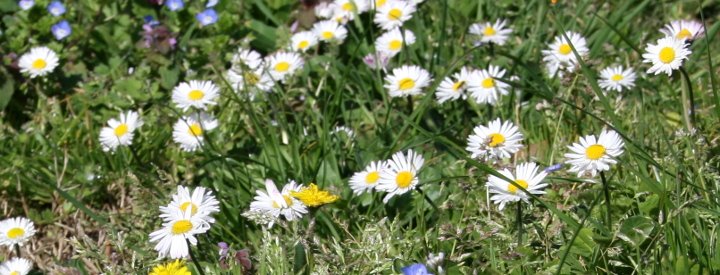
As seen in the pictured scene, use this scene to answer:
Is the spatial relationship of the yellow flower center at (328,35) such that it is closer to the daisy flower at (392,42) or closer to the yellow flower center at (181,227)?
the daisy flower at (392,42)

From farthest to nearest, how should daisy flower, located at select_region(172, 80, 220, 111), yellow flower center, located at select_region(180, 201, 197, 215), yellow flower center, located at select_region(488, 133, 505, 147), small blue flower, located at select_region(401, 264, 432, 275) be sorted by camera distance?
1. daisy flower, located at select_region(172, 80, 220, 111)
2. yellow flower center, located at select_region(488, 133, 505, 147)
3. yellow flower center, located at select_region(180, 201, 197, 215)
4. small blue flower, located at select_region(401, 264, 432, 275)

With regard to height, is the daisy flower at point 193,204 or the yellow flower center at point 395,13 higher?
the yellow flower center at point 395,13

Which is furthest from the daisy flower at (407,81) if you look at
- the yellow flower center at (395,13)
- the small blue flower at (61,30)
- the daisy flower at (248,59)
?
the small blue flower at (61,30)

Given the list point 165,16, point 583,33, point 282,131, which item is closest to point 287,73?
point 282,131

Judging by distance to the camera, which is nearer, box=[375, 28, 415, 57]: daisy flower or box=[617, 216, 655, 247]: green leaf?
box=[617, 216, 655, 247]: green leaf

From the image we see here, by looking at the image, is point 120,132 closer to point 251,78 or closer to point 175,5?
point 251,78

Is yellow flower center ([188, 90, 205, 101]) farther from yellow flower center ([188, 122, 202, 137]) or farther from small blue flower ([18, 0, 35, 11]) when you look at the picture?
small blue flower ([18, 0, 35, 11])

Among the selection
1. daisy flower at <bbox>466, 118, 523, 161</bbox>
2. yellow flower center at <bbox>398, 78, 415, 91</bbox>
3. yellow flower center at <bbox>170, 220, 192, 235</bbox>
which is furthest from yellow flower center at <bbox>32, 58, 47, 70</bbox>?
daisy flower at <bbox>466, 118, 523, 161</bbox>
